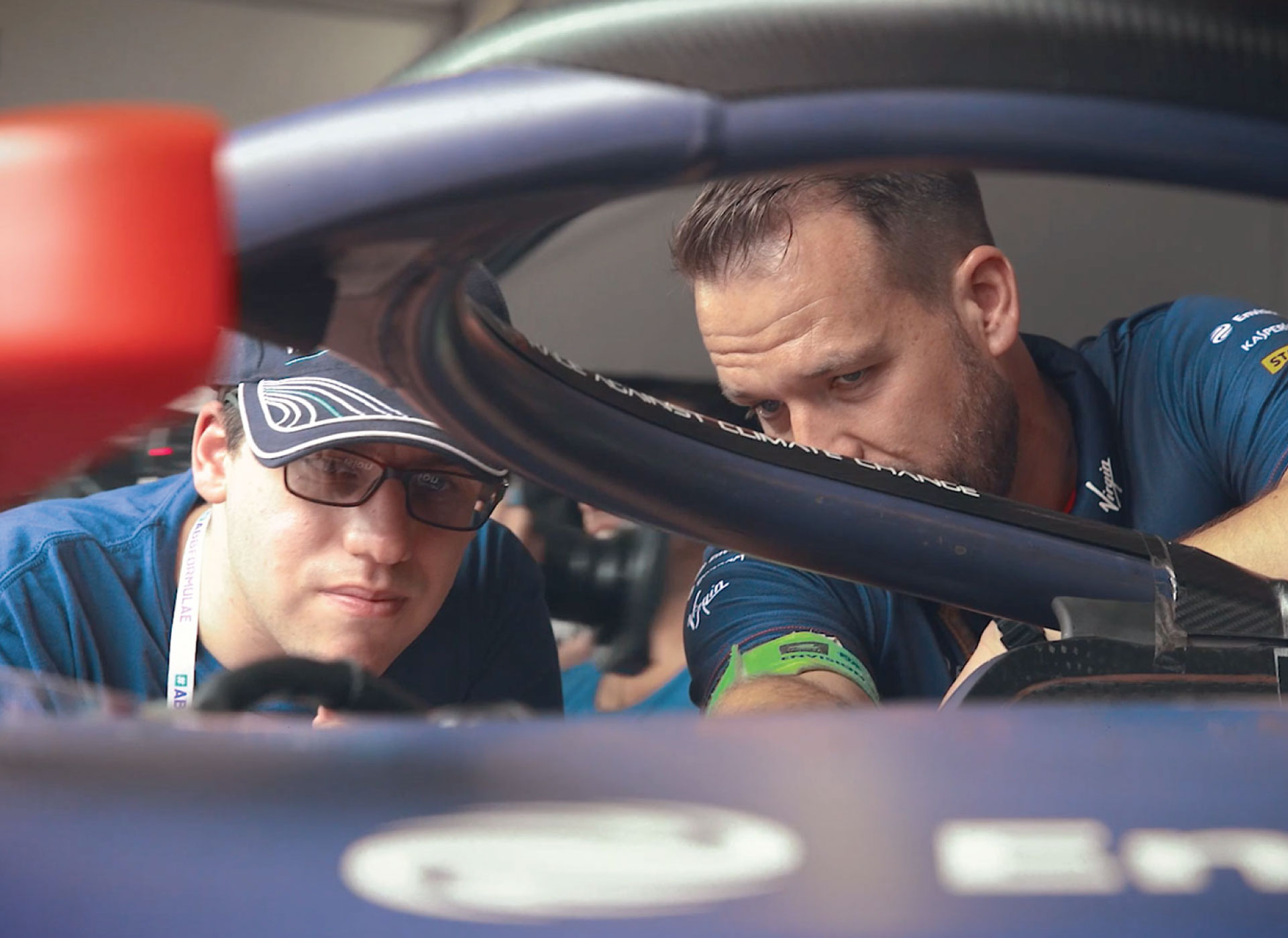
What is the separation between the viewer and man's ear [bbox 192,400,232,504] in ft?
3.82

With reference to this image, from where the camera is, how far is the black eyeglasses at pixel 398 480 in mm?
1060

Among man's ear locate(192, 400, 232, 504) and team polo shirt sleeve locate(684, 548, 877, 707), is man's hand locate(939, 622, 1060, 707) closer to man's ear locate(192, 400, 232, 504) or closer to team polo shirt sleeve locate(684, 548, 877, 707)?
team polo shirt sleeve locate(684, 548, 877, 707)

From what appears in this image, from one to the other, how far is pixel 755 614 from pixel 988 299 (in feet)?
1.51

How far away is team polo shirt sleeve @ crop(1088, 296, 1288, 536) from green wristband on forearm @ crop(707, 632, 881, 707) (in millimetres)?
368

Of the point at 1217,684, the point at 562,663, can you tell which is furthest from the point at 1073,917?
the point at 562,663

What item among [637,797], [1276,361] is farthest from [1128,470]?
[637,797]

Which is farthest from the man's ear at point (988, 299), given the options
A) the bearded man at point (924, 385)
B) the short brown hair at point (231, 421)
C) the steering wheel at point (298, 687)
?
the steering wheel at point (298, 687)

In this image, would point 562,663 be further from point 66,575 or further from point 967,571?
point 967,571

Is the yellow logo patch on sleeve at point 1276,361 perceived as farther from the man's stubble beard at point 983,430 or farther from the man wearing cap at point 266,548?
the man wearing cap at point 266,548

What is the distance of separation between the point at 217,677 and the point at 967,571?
1.04 feet

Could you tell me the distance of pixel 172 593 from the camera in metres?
1.14

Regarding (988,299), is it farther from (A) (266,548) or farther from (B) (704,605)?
(A) (266,548)

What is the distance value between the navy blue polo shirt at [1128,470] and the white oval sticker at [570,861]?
0.75 meters

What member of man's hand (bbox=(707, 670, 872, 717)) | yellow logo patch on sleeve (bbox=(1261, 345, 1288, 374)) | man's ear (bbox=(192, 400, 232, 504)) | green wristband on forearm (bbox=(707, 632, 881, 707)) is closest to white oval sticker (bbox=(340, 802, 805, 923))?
man's hand (bbox=(707, 670, 872, 717))
